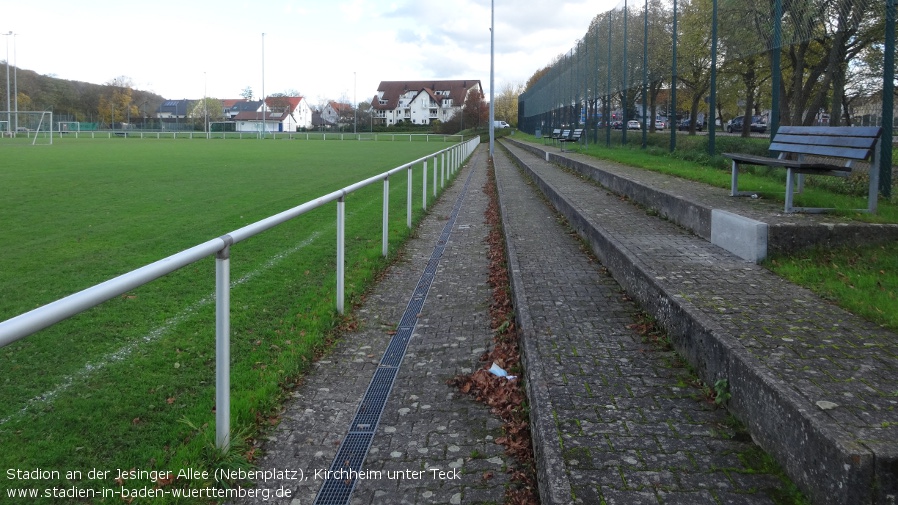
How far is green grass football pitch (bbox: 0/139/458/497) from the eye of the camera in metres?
3.55

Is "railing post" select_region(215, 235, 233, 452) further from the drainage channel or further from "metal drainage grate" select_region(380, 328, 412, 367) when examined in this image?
"metal drainage grate" select_region(380, 328, 412, 367)

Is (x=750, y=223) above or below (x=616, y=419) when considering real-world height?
above

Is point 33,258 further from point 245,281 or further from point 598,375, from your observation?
point 598,375

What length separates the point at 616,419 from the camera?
3.49 meters

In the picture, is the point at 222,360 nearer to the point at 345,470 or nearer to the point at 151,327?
the point at 345,470

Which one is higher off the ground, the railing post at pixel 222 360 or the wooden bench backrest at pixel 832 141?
the wooden bench backrest at pixel 832 141

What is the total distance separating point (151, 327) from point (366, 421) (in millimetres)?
2261

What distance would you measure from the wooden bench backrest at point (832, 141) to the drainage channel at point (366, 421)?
4268 millimetres

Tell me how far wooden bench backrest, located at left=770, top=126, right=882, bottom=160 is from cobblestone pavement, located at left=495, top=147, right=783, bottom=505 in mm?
2923

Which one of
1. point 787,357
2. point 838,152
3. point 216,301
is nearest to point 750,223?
point 838,152

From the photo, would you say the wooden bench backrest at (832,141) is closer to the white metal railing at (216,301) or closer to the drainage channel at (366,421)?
the drainage channel at (366,421)

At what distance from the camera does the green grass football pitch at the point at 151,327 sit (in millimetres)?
3551

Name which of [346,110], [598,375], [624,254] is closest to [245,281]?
[624,254]

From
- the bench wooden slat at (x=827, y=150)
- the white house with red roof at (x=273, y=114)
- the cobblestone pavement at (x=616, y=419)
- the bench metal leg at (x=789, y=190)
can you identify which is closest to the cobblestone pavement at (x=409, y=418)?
the cobblestone pavement at (x=616, y=419)
